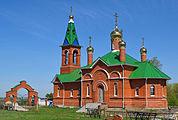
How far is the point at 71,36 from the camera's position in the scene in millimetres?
37062

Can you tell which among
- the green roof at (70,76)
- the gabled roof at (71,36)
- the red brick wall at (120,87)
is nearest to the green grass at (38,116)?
the red brick wall at (120,87)

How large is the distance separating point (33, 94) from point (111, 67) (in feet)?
46.8

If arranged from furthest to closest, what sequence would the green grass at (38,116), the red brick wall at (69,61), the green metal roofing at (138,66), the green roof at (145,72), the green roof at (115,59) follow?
1. the red brick wall at (69,61)
2. the green roof at (115,59)
3. the green metal roofing at (138,66)
4. the green roof at (145,72)
5. the green grass at (38,116)

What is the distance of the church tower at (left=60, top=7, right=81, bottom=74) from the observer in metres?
36.8

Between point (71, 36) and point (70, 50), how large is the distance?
206cm

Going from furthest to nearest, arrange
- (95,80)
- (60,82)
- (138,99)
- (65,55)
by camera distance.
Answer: (65,55) → (60,82) → (95,80) → (138,99)

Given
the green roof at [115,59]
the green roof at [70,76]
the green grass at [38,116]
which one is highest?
the green roof at [115,59]

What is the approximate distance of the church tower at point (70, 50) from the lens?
36759mm

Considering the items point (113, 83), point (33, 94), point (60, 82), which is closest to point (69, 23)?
point (60, 82)

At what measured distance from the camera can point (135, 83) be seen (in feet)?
86.4

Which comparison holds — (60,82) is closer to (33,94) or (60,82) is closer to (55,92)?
(55,92)

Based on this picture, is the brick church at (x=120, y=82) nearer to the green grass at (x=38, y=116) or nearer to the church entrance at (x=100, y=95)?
the church entrance at (x=100, y=95)

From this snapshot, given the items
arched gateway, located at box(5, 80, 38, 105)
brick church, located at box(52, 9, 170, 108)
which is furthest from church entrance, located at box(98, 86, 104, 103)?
arched gateway, located at box(5, 80, 38, 105)

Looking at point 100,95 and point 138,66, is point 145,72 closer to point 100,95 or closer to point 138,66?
point 138,66
